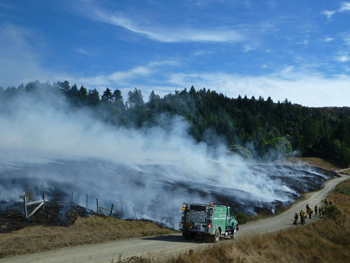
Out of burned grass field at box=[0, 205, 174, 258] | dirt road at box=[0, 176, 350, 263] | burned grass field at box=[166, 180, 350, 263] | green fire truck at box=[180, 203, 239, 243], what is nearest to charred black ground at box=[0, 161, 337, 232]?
burned grass field at box=[0, 205, 174, 258]

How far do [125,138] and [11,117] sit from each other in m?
23.0

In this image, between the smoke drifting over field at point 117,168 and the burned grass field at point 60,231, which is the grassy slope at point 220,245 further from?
the smoke drifting over field at point 117,168

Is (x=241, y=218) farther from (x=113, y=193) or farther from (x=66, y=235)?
(x=66, y=235)

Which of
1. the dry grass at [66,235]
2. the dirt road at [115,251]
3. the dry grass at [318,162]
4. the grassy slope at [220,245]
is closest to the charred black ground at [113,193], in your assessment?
the dry grass at [66,235]

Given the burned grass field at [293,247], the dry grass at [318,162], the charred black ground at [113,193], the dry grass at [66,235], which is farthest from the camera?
the dry grass at [318,162]

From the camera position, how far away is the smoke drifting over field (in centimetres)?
3791

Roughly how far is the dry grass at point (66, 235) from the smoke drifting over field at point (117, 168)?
565 cm

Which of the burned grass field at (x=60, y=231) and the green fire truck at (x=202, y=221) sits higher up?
the green fire truck at (x=202, y=221)

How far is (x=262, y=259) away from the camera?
65.1ft

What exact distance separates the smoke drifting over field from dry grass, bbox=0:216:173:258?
5654 millimetres

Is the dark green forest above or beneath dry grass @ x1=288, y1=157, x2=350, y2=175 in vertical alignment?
above

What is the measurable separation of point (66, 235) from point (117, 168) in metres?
31.6

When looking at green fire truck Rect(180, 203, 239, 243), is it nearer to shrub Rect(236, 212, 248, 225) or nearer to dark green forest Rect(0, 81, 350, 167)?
shrub Rect(236, 212, 248, 225)

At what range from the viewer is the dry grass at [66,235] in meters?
17.2
